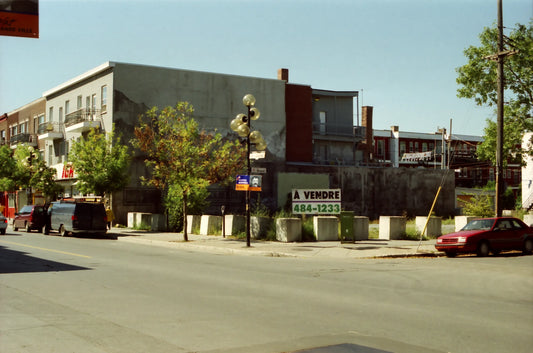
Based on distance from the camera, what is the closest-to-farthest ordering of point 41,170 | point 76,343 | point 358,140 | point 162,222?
1. point 76,343
2. point 162,222
3. point 41,170
4. point 358,140

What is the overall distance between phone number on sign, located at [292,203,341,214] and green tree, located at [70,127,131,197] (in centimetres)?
1366

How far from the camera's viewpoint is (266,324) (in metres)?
8.12

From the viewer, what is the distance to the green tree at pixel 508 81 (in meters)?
29.9

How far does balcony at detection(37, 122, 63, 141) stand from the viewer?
47750mm

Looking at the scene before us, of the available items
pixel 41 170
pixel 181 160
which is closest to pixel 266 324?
pixel 181 160

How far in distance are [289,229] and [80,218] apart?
1171 cm

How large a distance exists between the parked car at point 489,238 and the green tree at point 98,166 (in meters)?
21.1

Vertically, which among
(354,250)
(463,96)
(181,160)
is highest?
(463,96)

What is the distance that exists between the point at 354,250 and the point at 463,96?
14.2 metres

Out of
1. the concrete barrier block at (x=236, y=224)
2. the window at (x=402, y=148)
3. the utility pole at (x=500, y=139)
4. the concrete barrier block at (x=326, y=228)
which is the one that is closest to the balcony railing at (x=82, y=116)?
the concrete barrier block at (x=236, y=224)

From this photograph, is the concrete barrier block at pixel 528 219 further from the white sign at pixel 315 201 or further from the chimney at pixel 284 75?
the chimney at pixel 284 75

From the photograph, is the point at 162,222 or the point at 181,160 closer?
the point at 181,160

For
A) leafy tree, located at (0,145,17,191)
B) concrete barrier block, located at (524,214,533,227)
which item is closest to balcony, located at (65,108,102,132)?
leafy tree, located at (0,145,17,191)

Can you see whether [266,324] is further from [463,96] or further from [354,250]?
[463,96]
